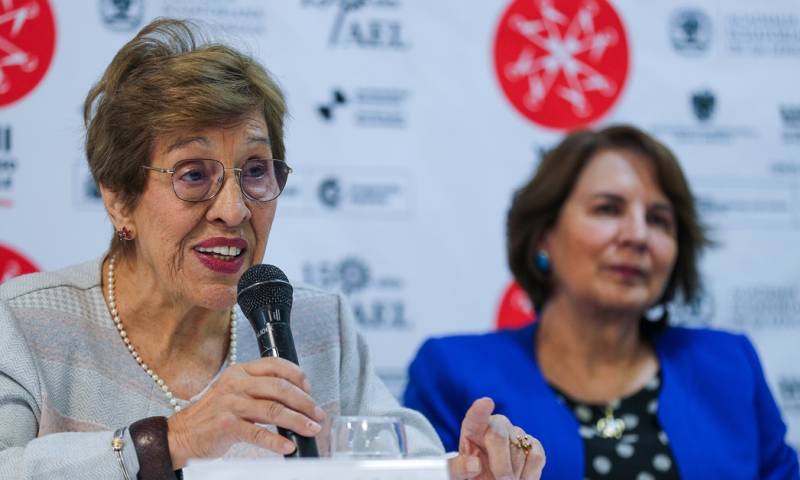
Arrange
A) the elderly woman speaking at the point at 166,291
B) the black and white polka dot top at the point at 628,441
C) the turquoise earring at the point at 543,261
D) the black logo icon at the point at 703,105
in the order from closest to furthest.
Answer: the elderly woman speaking at the point at 166,291 → the black and white polka dot top at the point at 628,441 → the turquoise earring at the point at 543,261 → the black logo icon at the point at 703,105

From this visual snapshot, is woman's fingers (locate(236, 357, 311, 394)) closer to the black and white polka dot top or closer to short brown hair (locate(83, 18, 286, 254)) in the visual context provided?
short brown hair (locate(83, 18, 286, 254))

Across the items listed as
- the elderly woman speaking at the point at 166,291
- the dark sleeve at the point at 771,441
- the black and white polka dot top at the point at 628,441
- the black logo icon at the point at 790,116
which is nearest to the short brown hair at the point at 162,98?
the elderly woman speaking at the point at 166,291

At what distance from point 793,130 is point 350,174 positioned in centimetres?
121

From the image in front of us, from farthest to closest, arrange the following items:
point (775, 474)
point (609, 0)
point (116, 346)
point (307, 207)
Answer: point (609, 0) → point (307, 207) → point (775, 474) → point (116, 346)

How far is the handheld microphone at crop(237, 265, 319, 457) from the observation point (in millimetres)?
1135

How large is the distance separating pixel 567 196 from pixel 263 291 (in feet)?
4.49

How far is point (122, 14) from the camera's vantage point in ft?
7.44

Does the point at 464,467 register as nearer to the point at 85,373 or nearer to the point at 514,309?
the point at 85,373

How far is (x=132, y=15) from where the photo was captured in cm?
227

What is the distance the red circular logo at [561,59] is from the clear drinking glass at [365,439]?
1.62 meters

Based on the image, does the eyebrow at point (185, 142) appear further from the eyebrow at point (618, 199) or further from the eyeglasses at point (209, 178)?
the eyebrow at point (618, 199)

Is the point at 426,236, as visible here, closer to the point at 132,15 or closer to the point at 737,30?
the point at 132,15

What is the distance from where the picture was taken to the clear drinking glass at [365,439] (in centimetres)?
101

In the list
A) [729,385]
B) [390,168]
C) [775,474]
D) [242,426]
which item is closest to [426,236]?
[390,168]
